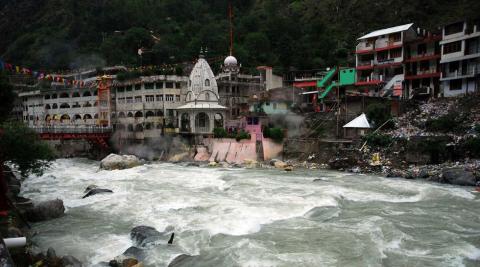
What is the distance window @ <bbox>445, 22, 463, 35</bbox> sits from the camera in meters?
39.5

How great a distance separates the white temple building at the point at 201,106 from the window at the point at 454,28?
2558cm

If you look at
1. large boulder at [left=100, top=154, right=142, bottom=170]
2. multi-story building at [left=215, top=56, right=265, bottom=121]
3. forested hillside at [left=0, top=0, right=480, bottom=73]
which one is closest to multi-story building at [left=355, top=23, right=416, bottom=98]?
multi-story building at [left=215, top=56, right=265, bottom=121]

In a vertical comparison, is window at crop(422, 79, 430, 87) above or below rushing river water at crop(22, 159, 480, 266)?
above

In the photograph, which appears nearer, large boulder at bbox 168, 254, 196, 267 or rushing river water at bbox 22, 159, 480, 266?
large boulder at bbox 168, 254, 196, 267

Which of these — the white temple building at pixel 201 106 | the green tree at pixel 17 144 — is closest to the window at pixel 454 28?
the white temple building at pixel 201 106

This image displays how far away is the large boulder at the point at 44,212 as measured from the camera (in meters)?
19.9

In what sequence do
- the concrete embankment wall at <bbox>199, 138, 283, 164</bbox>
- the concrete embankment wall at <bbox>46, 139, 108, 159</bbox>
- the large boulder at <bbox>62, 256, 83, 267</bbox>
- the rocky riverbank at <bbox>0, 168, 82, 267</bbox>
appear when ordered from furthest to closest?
the concrete embankment wall at <bbox>46, 139, 108, 159</bbox> → the concrete embankment wall at <bbox>199, 138, 283, 164</bbox> → the large boulder at <bbox>62, 256, 83, 267</bbox> → the rocky riverbank at <bbox>0, 168, 82, 267</bbox>

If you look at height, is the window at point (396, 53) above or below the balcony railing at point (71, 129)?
above

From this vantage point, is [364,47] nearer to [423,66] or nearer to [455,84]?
[423,66]

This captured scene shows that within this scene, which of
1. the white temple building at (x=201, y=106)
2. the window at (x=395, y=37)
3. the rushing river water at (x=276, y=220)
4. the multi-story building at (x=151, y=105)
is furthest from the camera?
the multi-story building at (x=151, y=105)

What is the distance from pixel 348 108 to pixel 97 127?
103ft

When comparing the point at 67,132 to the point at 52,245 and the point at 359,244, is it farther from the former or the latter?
the point at 359,244

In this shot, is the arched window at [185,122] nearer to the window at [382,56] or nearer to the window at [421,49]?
the window at [382,56]

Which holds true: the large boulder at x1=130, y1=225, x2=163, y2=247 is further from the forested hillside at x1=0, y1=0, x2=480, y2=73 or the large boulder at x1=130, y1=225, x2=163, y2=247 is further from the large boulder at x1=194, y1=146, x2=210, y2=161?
the forested hillside at x1=0, y1=0, x2=480, y2=73
